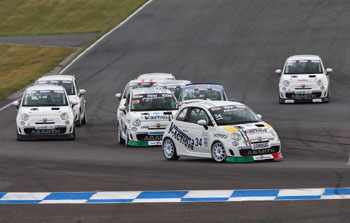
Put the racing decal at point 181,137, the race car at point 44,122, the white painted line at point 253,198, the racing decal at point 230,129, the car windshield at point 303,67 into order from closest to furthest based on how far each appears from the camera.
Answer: the white painted line at point 253,198
the racing decal at point 230,129
the racing decal at point 181,137
the race car at point 44,122
the car windshield at point 303,67

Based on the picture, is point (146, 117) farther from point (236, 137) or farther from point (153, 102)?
point (236, 137)

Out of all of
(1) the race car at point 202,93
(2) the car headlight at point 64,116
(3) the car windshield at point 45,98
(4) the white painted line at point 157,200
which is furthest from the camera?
(1) the race car at point 202,93

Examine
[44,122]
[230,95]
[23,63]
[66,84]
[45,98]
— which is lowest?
[230,95]

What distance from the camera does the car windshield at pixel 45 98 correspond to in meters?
24.5

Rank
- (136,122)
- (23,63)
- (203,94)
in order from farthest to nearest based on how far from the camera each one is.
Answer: (23,63) < (203,94) < (136,122)

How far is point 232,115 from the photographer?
57.3 feet

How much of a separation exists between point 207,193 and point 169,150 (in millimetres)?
6269

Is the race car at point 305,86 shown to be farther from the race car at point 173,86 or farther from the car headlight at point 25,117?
the car headlight at point 25,117

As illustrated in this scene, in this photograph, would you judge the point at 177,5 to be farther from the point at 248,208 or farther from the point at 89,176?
the point at 248,208

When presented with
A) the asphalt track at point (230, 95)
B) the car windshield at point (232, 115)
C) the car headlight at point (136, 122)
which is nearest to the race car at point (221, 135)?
the car windshield at point (232, 115)

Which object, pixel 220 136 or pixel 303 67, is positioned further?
pixel 303 67

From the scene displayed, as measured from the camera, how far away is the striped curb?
11.3 m

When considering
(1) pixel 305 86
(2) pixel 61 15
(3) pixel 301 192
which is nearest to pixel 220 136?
(3) pixel 301 192

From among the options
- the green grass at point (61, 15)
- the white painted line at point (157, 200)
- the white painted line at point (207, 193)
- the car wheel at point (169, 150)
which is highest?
the green grass at point (61, 15)
